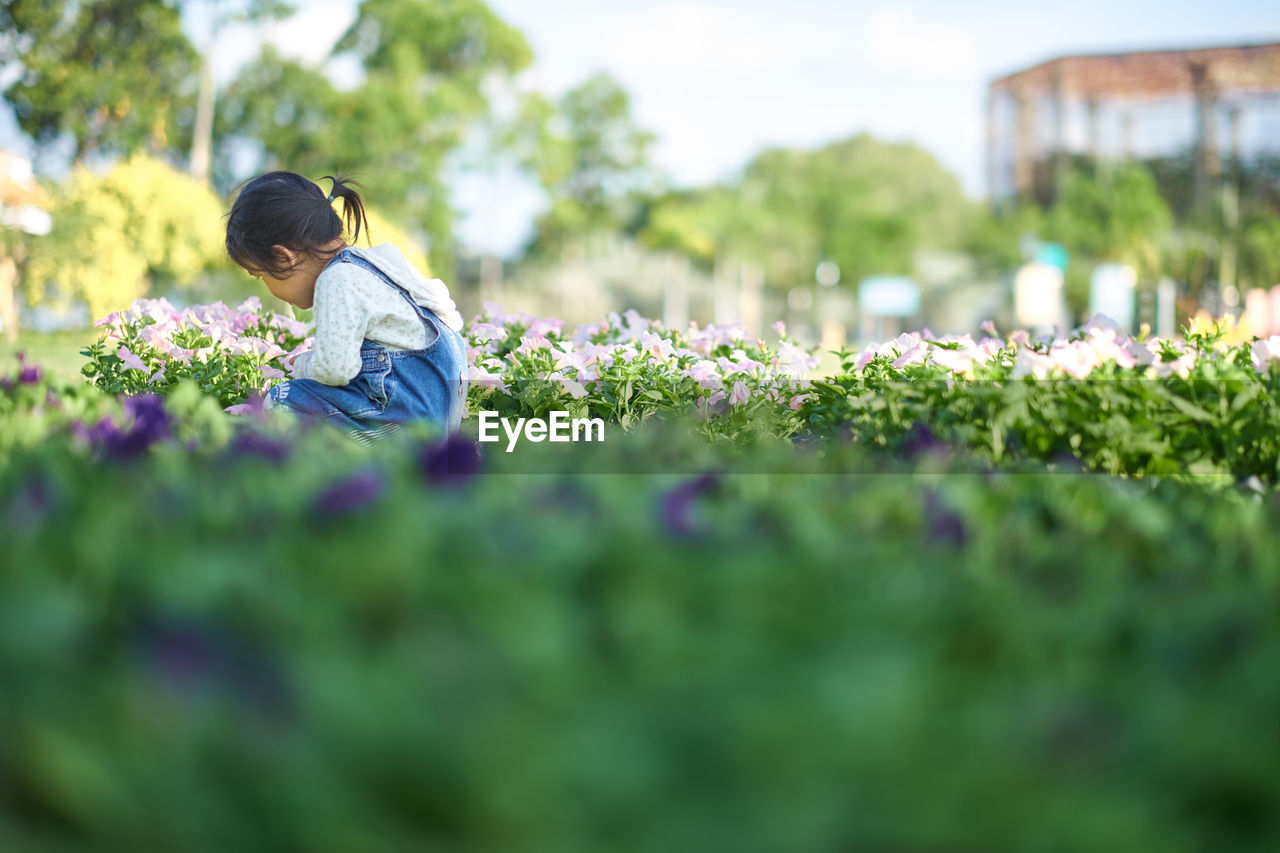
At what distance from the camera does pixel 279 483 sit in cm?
180

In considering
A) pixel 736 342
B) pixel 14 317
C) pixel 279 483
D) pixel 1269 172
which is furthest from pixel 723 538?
pixel 1269 172

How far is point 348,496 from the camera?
165 cm

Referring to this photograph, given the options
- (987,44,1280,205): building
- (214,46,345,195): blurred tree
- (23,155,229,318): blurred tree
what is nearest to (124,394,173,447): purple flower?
(23,155,229,318): blurred tree

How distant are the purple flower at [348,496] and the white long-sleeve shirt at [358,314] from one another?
92.0 inches

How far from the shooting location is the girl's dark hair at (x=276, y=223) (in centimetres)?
410

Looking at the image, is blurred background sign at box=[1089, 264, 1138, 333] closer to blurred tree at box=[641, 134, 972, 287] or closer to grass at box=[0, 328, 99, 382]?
grass at box=[0, 328, 99, 382]

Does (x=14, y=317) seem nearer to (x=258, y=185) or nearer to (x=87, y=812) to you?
(x=258, y=185)

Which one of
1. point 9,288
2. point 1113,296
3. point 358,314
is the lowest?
point 358,314

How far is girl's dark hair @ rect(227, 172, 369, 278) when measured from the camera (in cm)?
410

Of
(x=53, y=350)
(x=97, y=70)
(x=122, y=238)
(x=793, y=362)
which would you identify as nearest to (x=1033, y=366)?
(x=793, y=362)

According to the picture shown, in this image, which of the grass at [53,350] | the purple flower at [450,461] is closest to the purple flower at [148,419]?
the purple flower at [450,461]

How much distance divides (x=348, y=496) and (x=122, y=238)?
19.5 meters

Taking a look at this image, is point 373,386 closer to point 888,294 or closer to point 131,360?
point 131,360

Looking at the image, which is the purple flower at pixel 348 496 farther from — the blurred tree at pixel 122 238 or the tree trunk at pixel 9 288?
the tree trunk at pixel 9 288
